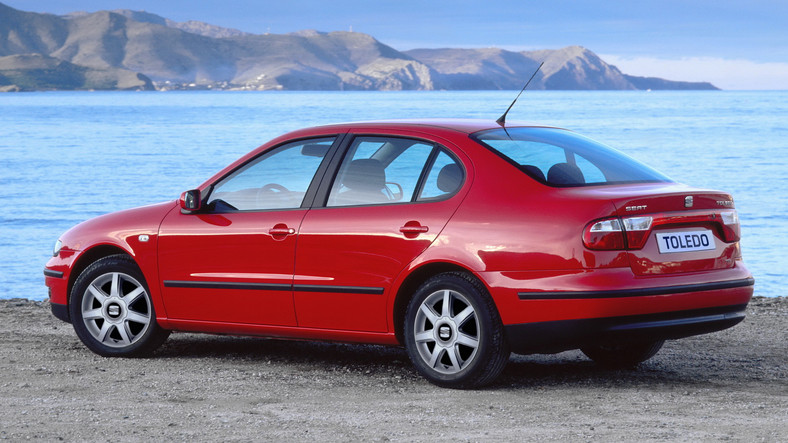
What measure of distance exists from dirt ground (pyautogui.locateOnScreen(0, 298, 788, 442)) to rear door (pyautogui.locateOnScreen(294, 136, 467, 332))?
0.46 meters

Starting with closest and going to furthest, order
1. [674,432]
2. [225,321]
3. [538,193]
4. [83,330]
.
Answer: [674,432], [538,193], [225,321], [83,330]

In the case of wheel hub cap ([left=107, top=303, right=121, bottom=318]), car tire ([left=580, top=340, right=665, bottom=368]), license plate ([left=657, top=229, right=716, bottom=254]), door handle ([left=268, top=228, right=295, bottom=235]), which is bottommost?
car tire ([left=580, top=340, right=665, bottom=368])

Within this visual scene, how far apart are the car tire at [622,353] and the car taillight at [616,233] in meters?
1.42

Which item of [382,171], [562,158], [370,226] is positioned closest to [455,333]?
[370,226]

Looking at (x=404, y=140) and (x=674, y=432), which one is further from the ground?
(x=404, y=140)

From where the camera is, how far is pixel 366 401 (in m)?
6.00

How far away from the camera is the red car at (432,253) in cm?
574

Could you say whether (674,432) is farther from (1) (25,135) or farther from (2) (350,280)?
(1) (25,135)

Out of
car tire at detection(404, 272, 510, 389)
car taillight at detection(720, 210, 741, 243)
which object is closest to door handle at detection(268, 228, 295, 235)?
car tire at detection(404, 272, 510, 389)

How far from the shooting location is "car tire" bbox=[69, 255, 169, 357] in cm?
→ 735

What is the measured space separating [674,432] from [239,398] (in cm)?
231

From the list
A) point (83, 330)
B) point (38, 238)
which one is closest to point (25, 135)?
point (38, 238)

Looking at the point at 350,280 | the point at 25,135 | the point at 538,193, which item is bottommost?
the point at 25,135

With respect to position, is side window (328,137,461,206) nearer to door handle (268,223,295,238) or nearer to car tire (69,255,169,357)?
door handle (268,223,295,238)
